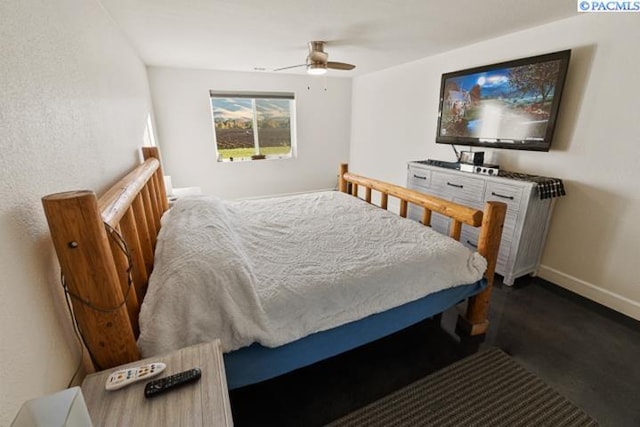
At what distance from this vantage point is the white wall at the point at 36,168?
2.13 feet

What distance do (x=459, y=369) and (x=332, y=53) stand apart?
336cm

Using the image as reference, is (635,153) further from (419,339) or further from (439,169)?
(419,339)

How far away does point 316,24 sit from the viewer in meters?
2.37

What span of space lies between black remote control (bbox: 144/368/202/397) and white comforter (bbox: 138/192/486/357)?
0.29 m

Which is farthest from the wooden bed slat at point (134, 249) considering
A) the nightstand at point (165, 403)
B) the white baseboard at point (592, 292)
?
the white baseboard at point (592, 292)

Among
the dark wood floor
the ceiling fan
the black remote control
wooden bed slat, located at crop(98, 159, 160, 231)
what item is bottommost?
the dark wood floor

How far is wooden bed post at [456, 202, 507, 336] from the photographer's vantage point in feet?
5.64

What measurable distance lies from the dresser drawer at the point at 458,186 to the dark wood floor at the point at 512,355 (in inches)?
41.8

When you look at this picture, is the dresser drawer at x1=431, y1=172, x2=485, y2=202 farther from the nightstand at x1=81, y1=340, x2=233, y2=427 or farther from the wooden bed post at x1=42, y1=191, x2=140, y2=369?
the wooden bed post at x1=42, y1=191, x2=140, y2=369

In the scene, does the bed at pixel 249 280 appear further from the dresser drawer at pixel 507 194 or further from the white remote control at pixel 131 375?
the dresser drawer at pixel 507 194

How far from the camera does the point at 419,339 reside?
1.94 metres

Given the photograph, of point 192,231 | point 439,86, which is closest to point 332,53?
point 439,86

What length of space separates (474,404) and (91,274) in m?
1.83

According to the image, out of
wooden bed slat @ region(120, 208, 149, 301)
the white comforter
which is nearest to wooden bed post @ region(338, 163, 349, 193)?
the white comforter
